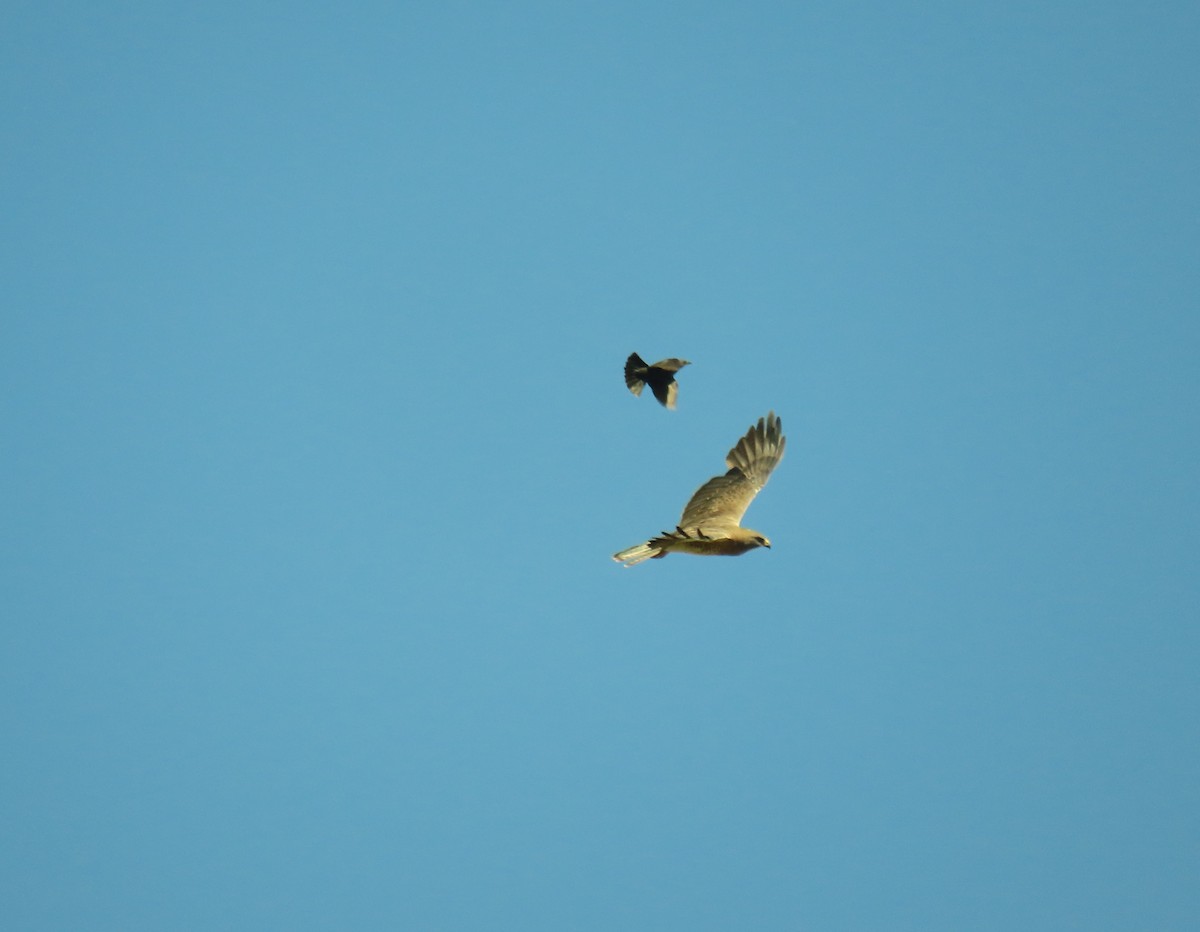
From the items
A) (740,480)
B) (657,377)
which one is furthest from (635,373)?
(740,480)

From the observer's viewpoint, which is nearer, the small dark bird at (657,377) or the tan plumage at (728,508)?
the tan plumage at (728,508)

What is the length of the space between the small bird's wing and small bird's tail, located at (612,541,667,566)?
6.11 ft

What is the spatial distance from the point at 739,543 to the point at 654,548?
1539mm

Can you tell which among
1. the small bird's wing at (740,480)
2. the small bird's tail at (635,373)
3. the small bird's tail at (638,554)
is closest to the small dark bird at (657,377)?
the small bird's tail at (635,373)

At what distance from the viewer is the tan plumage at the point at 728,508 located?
21625mm

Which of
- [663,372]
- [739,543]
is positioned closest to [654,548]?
[739,543]

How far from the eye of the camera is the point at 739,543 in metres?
21.9

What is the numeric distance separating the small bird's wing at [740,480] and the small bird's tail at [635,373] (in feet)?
7.78

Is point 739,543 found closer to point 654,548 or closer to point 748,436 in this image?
point 654,548

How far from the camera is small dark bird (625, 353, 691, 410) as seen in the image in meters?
24.3

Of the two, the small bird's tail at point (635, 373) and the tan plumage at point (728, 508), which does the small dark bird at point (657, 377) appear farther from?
the tan plumage at point (728, 508)

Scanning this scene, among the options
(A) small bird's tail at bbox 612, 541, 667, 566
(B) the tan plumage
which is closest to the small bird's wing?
(B) the tan plumage

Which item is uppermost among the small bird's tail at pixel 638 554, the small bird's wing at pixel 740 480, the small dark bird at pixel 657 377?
the small dark bird at pixel 657 377

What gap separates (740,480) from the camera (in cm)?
2533
